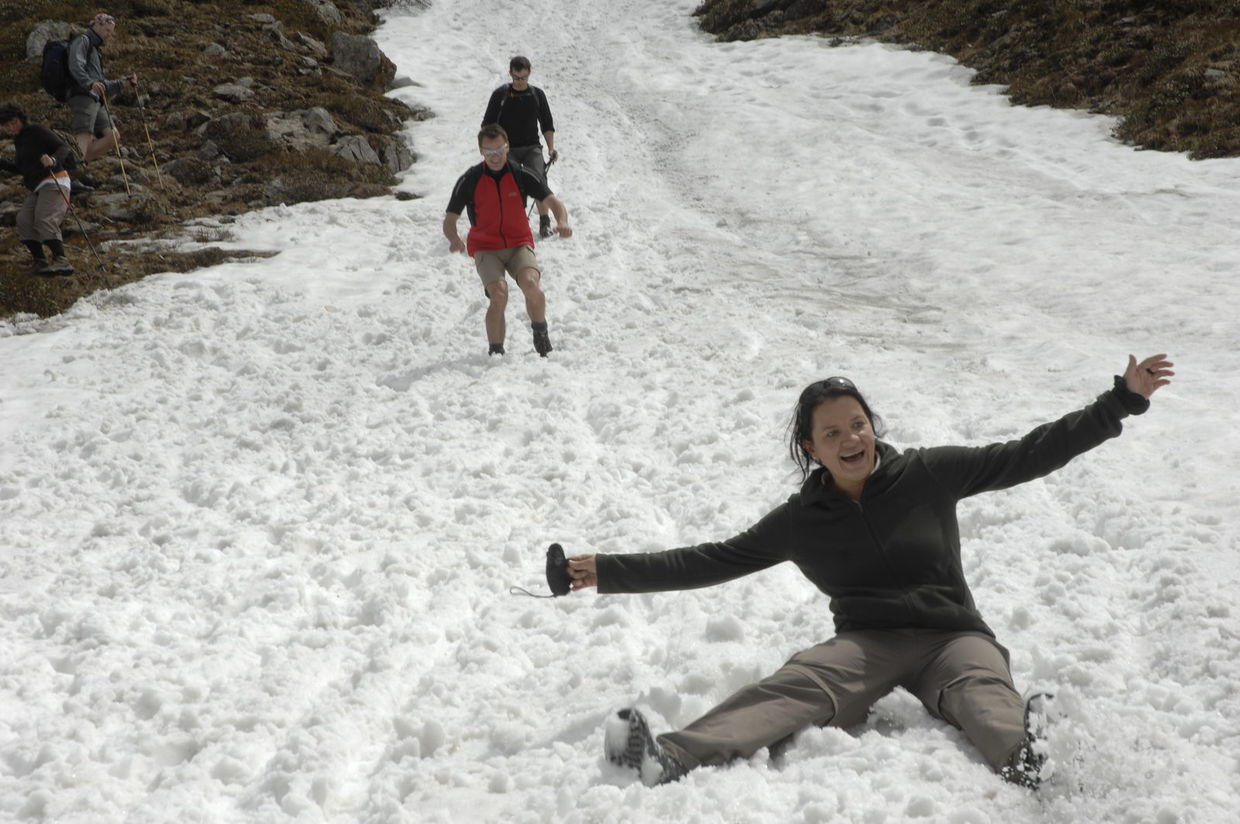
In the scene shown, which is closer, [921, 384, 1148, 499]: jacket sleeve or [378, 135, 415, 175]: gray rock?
[921, 384, 1148, 499]: jacket sleeve

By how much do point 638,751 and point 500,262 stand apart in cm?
570

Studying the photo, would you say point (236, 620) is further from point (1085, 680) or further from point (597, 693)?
point (1085, 680)

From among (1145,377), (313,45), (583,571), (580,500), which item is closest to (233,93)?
(313,45)

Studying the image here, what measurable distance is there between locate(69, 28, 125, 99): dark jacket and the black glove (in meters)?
12.4

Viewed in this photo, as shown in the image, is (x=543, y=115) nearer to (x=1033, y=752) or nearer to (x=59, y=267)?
(x=59, y=267)

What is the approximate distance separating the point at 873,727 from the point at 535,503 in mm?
3037

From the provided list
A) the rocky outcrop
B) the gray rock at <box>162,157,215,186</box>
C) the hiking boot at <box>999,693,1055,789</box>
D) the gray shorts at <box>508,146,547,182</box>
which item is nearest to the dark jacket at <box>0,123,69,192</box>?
the rocky outcrop

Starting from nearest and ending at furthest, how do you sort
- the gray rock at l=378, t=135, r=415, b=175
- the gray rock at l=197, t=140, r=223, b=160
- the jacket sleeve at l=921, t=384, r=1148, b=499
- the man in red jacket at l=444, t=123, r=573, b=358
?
the jacket sleeve at l=921, t=384, r=1148, b=499, the man in red jacket at l=444, t=123, r=573, b=358, the gray rock at l=197, t=140, r=223, b=160, the gray rock at l=378, t=135, r=415, b=175

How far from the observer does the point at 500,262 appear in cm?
824

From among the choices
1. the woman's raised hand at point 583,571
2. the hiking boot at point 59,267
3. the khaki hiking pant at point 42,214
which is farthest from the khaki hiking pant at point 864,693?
the khaki hiking pant at point 42,214

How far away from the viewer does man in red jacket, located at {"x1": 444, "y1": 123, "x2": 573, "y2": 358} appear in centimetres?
797

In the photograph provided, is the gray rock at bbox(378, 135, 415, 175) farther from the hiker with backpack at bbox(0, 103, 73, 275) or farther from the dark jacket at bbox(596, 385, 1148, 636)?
the dark jacket at bbox(596, 385, 1148, 636)

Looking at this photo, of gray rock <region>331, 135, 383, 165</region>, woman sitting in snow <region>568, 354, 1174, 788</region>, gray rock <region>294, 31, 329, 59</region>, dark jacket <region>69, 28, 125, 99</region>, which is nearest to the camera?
woman sitting in snow <region>568, 354, 1174, 788</region>

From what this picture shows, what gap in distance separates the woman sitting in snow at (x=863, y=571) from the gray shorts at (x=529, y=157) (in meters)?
8.60
